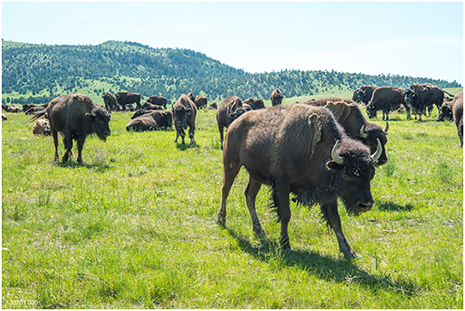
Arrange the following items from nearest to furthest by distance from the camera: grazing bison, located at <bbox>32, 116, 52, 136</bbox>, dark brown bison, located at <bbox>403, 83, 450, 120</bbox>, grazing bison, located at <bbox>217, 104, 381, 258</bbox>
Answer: grazing bison, located at <bbox>217, 104, 381, 258</bbox> → grazing bison, located at <bbox>32, 116, 52, 136</bbox> → dark brown bison, located at <bbox>403, 83, 450, 120</bbox>

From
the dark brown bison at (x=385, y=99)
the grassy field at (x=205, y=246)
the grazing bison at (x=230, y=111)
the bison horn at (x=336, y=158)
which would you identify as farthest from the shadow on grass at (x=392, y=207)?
the dark brown bison at (x=385, y=99)

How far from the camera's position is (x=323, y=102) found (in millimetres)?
8617

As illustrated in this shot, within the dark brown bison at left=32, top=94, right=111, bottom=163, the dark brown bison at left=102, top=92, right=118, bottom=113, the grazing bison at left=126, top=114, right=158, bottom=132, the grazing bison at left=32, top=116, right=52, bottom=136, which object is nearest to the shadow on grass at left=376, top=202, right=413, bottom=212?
the dark brown bison at left=32, top=94, right=111, bottom=163

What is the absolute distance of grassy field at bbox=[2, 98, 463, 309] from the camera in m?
4.04

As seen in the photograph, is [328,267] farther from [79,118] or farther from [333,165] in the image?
[79,118]

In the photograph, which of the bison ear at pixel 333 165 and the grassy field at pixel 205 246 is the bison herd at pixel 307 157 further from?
the grassy field at pixel 205 246

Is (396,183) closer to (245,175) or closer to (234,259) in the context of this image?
(245,175)

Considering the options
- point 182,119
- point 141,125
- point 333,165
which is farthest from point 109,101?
point 333,165

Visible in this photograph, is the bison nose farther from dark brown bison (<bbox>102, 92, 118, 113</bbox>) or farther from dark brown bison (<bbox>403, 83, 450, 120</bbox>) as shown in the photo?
dark brown bison (<bbox>102, 92, 118, 113</bbox>)

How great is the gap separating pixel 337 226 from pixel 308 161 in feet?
3.83

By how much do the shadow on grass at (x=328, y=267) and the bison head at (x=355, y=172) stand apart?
0.83 meters

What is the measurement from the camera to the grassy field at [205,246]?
4.04m

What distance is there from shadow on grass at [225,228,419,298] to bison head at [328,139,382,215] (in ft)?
2.72

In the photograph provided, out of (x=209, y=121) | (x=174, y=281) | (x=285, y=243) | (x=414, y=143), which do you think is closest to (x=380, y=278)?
(x=285, y=243)
